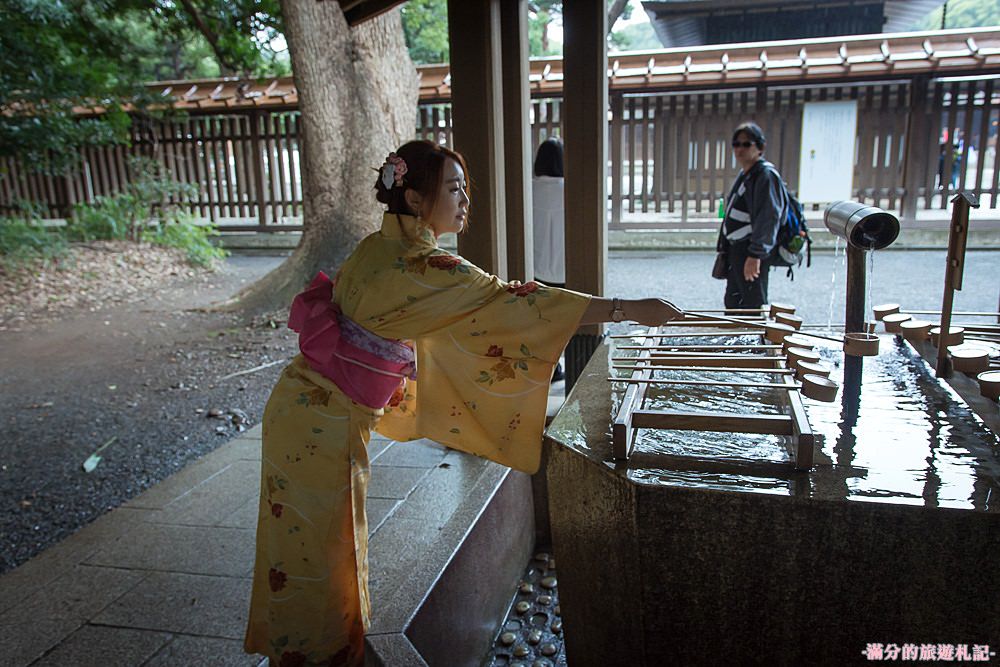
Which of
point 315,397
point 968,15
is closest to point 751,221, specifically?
point 315,397

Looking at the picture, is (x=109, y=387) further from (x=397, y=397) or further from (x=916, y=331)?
(x=916, y=331)

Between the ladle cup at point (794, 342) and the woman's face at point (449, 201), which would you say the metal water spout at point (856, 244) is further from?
the woman's face at point (449, 201)

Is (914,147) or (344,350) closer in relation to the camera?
(344,350)

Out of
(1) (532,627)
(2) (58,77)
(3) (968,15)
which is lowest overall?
(1) (532,627)

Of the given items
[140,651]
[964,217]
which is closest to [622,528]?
[964,217]

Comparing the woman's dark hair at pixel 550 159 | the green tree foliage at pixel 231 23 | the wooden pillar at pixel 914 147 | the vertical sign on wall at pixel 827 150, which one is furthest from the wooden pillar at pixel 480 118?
the wooden pillar at pixel 914 147

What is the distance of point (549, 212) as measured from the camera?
505 cm

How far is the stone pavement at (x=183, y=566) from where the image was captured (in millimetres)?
2275

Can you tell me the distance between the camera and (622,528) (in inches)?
71.4

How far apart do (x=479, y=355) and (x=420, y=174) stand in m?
0.55

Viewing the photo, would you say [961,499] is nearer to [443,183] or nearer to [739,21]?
[443,183]

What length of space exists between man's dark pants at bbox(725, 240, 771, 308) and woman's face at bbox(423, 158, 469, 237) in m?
3.03

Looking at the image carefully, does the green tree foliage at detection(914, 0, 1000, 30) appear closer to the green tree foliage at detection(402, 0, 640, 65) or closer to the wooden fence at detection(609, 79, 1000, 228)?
the green tree foliage at detection(402, 0, 640, 65)

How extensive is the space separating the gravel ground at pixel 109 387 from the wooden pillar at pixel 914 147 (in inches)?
333
